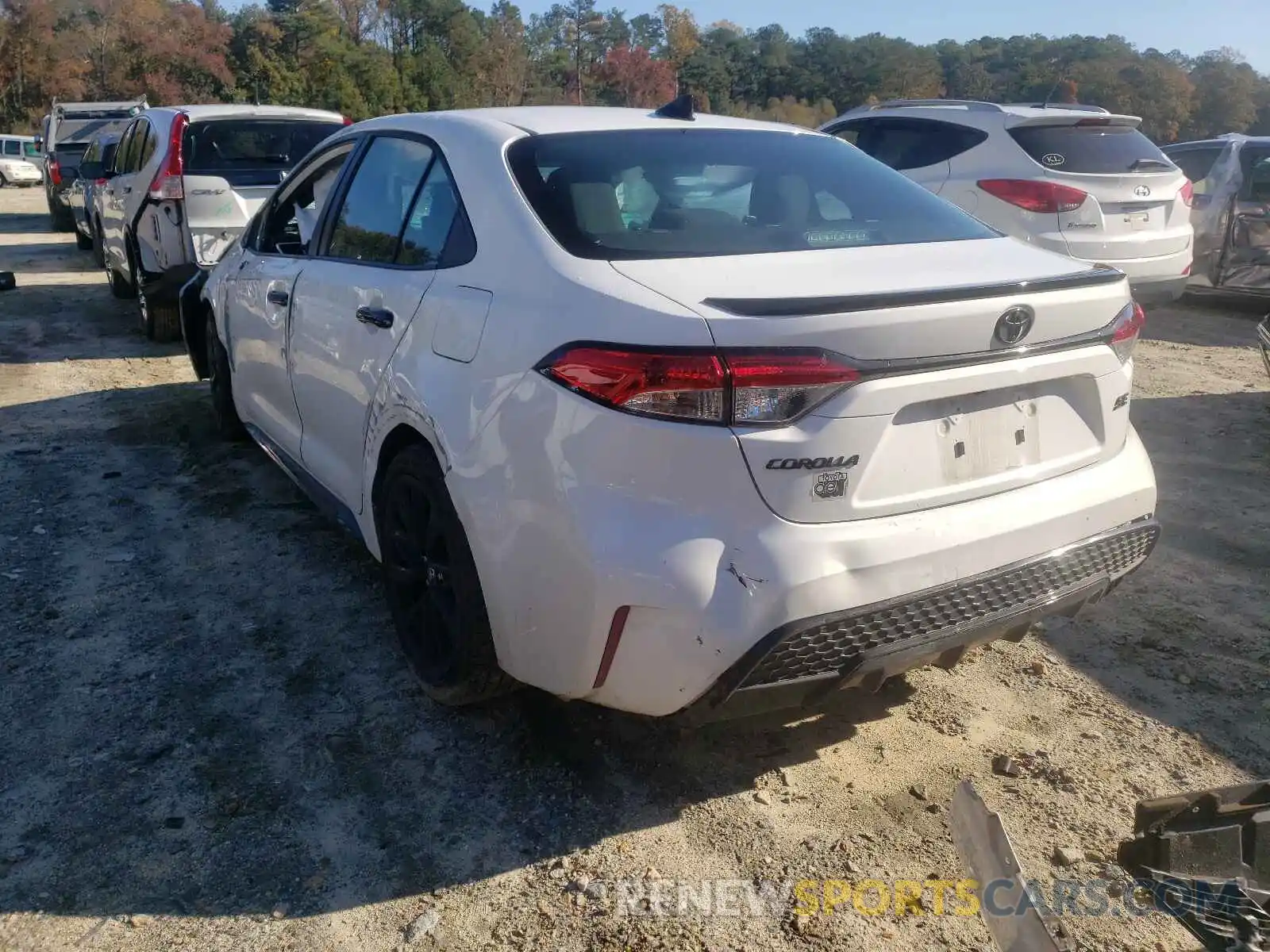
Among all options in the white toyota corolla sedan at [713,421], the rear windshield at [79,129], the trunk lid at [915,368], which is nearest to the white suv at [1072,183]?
the white toyota corolla sedan at [713,421]

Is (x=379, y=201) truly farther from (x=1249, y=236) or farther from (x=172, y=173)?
(x=1249, y=236)

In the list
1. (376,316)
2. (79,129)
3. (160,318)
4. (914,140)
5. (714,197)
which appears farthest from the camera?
(79,129)

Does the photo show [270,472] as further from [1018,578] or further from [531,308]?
[1018,578]

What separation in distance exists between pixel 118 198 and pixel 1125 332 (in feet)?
28.4

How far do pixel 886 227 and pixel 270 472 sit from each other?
3.50m

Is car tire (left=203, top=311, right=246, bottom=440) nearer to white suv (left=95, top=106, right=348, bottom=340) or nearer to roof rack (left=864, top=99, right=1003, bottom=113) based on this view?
white suv (left=95, top=106, right=348, bottom=340)

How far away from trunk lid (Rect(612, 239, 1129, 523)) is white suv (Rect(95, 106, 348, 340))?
608 cm

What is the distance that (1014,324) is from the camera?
2.46 metres

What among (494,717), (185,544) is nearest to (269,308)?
(185,544)

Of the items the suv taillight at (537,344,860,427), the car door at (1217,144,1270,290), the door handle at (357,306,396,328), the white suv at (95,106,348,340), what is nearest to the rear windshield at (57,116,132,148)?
the white suv at (95,106,348,340)

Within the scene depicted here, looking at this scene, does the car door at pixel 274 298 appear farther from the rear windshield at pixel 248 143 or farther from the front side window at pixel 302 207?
the rear windshield at pixel 248 143

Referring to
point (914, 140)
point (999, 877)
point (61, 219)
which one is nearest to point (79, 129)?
Answer: point (61, 219)

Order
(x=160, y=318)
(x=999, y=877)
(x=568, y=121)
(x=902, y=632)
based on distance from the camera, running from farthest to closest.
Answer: (x=160, y=318)
(x=568, y=121)
(x=902, y=632)
(x=999, y=877)

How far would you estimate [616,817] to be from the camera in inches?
107
